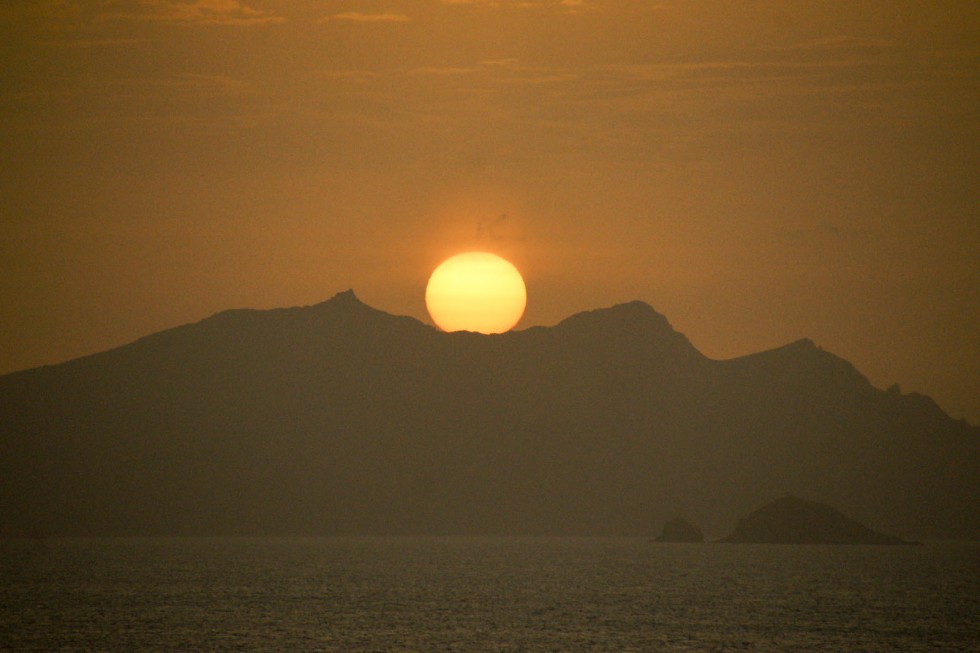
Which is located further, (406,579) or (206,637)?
(406,579)

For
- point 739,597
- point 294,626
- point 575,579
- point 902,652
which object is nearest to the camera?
point 902,652

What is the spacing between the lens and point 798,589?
169250 millimetres

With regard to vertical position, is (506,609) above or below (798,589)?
below

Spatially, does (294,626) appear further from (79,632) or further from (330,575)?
(330,575)

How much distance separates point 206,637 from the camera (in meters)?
106

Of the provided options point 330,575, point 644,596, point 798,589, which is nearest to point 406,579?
point 330,575

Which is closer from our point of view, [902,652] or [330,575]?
[902,652]

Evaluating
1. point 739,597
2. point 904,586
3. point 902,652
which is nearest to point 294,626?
point 902,652

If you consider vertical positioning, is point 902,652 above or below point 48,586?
below

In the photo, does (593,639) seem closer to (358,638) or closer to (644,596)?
(358,638)

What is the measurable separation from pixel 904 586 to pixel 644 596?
151ft

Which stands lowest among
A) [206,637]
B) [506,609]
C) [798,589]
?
[206,637]

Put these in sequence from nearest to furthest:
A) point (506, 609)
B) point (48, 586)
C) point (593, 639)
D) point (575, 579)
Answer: point (593, 639) < point (506, 609) < point (48, 586) < point (575, 579)

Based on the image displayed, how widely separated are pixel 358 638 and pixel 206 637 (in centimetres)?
1309
